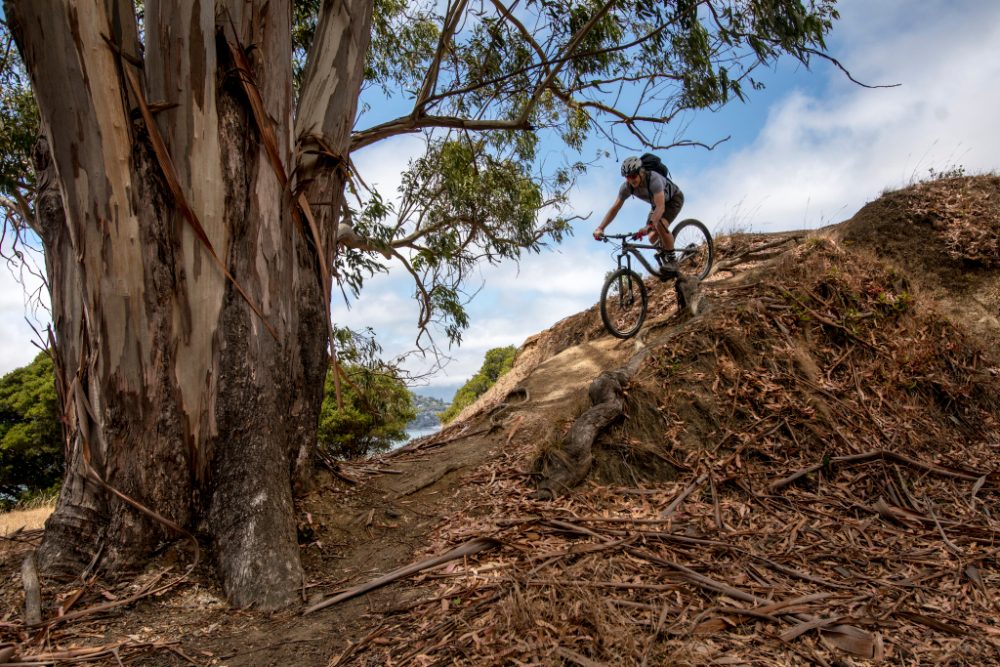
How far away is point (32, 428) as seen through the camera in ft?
38.7

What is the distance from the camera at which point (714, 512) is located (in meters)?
4.29

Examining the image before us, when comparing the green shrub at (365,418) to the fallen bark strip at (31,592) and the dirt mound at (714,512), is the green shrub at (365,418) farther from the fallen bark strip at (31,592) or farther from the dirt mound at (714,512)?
the fallen bark strip at (31,592)

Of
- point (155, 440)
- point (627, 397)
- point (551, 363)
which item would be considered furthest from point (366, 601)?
point (551, 363)

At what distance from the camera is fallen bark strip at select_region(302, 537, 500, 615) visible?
11.4 feet

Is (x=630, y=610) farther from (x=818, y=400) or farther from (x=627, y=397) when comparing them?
(x=818, y=400)

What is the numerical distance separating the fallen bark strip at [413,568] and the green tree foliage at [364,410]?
587 cm

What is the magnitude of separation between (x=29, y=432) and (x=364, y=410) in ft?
20.0

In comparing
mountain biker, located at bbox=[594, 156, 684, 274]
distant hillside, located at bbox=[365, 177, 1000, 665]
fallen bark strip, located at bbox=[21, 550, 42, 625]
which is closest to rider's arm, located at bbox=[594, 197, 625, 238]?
mountain biker, located at bbox=[594, 156, 684, 274]

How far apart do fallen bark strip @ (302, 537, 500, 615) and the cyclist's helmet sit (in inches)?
188

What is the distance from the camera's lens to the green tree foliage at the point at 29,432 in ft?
38.8

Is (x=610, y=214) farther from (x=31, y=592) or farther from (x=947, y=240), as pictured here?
(x=31, y=592)

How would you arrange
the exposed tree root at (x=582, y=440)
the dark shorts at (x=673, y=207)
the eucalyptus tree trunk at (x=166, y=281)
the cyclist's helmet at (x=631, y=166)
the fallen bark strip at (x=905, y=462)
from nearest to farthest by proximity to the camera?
the eucalyptus tree trunk at (x=166, y=281), the exposed tree root at (x=582, y=440), the fallen bark strip at (x=905, y=462), the cyclist's helmet at (x=631, y=166), the dark shorts at (x=673, y=207)

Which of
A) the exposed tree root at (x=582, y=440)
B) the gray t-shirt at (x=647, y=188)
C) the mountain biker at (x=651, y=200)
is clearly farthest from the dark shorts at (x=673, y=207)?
the exposed tree root at (x=582, y=440)

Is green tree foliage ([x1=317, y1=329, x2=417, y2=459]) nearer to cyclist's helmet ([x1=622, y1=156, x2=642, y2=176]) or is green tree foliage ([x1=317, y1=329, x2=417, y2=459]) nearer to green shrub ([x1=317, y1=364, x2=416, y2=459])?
green shrub ([x1=317, y1=364, x2=416, y2=459])
